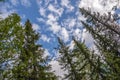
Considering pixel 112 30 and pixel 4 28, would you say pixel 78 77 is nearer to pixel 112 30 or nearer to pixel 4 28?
pixel 112 30

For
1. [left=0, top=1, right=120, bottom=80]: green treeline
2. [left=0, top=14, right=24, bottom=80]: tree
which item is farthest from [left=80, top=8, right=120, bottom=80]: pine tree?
[left=0, top=14, right=24, bottom=80]: tree

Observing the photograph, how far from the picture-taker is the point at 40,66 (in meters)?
24.7

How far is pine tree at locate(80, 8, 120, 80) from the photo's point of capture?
94.0ft

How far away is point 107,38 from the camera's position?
3359 centimetres

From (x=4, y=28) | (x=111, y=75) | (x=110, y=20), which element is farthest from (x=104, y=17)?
(x=4, y=28)

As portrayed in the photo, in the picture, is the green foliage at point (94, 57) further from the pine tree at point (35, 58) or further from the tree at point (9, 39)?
the tree at point (9, 39)

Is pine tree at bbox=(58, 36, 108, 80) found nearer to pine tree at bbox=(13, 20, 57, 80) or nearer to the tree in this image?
pine tree at bbox=(13, 20, 57, 80)

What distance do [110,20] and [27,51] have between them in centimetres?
944

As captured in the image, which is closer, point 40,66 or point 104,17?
point 40,66

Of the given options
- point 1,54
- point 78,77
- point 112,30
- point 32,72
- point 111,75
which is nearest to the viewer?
point 1,54

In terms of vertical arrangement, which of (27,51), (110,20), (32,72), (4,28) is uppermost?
(110,20)

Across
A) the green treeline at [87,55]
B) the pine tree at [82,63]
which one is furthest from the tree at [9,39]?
the pine tree at [82,63]

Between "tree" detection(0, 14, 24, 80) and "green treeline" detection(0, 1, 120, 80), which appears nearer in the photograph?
"tree" detection(0, 14, 24, 80)

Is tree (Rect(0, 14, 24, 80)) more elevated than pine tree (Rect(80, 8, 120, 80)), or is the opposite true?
pine tree (Rect(80, 8, 120, 80))
